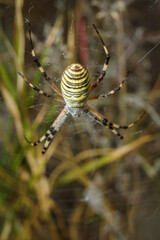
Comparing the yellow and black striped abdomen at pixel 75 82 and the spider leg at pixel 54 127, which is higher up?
the spider leg at pixel 54 127

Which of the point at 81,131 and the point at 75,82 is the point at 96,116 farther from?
the point at 75,82

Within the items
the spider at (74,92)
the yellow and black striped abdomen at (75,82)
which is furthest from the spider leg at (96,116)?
the yellow and black striped abdomen at (75,82)

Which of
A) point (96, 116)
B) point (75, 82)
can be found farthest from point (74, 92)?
point (96, 116)

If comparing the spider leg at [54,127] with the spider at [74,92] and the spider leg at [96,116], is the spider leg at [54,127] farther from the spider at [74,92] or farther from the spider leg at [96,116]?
the spider leg at [96,116]

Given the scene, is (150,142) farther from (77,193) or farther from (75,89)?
(75,89)

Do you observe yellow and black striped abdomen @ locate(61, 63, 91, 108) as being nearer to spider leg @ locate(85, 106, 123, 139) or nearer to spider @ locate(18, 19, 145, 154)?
spider @ locate(18, 19, 145, 154)

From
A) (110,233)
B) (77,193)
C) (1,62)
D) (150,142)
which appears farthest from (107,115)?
(110,233)
